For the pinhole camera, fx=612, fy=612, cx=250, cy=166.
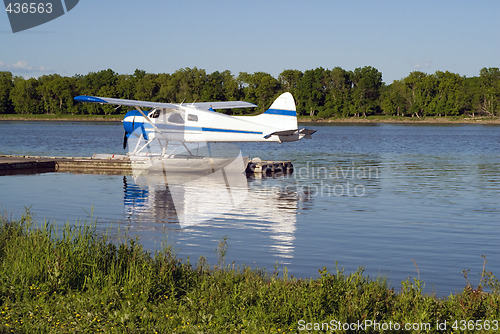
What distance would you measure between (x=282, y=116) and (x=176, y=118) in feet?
12.7

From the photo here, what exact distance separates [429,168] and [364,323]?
72.8ft

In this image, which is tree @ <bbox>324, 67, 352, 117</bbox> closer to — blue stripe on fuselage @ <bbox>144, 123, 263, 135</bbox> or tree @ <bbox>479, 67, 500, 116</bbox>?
tree @ <bbox>479, 67, 500, 116</bbox>

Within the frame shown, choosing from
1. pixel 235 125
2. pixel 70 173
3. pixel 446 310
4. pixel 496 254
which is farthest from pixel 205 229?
pixel 70 173

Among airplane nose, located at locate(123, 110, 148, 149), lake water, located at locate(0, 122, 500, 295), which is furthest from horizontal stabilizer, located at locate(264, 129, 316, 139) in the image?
airplane nose, located at locate(123, 110, 148, 149)

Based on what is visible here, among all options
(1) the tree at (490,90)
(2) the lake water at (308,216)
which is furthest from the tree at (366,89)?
(2) the lake water at (308,216)

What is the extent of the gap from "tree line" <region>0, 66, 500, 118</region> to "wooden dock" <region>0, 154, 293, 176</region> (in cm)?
9302

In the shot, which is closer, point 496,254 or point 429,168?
point 496,254

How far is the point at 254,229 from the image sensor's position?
11203 millimetres

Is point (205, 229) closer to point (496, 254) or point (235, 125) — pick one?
point (496, 254)

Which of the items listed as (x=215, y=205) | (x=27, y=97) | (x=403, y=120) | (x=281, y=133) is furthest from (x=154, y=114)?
(x=27, y=97)

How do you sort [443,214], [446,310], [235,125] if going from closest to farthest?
1. [446,310]
2. [443,214]
3. [235,125]

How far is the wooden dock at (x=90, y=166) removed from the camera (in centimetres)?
2191

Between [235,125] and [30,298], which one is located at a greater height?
[235,125]

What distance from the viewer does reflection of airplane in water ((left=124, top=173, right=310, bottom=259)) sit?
37.9ft
